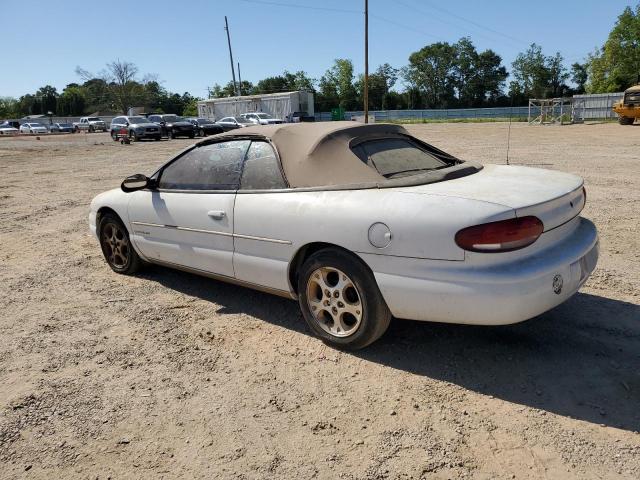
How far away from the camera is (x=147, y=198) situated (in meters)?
4.61

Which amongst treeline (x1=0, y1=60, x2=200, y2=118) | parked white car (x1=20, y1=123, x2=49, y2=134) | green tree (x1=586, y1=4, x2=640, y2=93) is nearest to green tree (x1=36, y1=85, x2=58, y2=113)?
treeline (x1=0, y1=60, x2=200, y2=118)

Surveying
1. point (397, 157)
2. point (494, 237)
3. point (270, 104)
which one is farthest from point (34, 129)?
point (494, 237)

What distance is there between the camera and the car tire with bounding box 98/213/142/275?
502 cm

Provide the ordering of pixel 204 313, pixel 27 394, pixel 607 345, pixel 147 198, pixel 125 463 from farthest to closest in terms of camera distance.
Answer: pixel 147 198, pixel 204 313, pixel 607 345, pixel 27 394, pixel 125 463

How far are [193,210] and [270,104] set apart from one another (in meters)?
40.2

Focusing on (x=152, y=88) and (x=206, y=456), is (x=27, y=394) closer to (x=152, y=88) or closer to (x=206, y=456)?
(x=206, y=456)

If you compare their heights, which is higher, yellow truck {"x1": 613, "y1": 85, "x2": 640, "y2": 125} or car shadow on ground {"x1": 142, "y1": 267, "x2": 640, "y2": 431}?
yellow truck {"x1": 613, "y1": 85, "x2": 640, "y2": 125}

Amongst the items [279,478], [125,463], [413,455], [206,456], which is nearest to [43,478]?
[125,463]

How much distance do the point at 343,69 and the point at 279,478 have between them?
99.0 m

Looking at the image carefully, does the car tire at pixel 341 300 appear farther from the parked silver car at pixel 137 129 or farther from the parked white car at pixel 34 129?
the parked white car at pixel 34 129

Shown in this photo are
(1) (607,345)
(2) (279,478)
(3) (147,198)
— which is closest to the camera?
(2) (279,478)

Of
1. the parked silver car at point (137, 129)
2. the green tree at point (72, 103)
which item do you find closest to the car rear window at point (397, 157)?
the parked silver car at point (137, 129)

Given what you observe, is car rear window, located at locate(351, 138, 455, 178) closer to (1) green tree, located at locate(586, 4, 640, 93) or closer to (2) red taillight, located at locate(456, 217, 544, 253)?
(2) red taillight, located at locate(456, 217, 544, 253)

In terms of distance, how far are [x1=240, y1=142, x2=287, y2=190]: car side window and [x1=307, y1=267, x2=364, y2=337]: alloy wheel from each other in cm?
75
